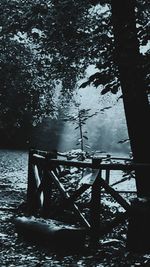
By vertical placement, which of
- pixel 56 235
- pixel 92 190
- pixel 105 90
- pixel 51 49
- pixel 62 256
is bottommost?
pixel 62 256

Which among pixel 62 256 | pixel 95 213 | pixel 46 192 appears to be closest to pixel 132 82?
pixel 95 213

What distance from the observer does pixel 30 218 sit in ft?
22.9

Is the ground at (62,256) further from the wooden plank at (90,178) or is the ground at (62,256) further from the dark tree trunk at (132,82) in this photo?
the dark tree trunk at (132,82)

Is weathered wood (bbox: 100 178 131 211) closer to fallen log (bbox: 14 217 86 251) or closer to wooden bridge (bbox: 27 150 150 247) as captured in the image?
wooden bridge (bbox: 27 150 150 247)

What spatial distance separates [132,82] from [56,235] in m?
3.08

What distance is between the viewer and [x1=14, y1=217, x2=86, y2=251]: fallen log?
6062 millimetres

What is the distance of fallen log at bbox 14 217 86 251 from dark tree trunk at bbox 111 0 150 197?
220cm

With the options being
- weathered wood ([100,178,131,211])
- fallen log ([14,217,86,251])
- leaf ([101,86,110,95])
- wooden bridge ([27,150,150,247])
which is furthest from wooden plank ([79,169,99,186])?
leaf ([101,86,110,95])

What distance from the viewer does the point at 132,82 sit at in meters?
6.92

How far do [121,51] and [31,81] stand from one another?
15.7 m

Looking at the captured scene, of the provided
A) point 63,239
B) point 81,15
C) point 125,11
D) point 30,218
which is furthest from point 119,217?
point 81,15

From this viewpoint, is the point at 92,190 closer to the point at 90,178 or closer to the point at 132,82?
the point at 90,178

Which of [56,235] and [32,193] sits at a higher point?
[32,193]

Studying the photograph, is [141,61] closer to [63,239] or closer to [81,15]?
[63,239]
